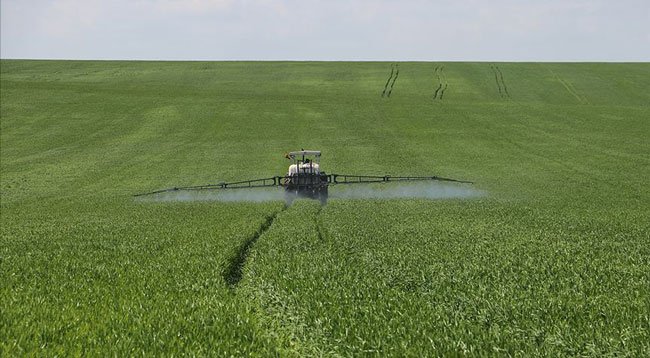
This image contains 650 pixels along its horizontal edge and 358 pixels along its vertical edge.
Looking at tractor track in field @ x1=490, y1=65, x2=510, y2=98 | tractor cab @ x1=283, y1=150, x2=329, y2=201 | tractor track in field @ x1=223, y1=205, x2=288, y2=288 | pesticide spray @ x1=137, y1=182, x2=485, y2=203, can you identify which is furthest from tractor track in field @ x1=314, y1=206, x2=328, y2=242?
tractor track in field @ x1=490, y1=65, x2=510, y2=98

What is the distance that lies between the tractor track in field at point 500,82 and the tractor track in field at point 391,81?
1883cm

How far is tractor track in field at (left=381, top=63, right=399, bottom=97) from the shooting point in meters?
95.7

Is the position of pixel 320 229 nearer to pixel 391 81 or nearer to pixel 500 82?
pixel 391 81

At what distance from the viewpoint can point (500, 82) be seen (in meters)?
105

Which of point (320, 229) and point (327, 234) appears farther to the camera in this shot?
point (320, 229)

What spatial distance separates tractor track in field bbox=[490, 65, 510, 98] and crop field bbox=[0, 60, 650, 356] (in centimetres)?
Result: 921

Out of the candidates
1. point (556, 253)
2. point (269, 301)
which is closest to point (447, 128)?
point (556, 253)

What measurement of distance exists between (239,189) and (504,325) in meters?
34.9

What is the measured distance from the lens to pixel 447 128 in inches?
2825

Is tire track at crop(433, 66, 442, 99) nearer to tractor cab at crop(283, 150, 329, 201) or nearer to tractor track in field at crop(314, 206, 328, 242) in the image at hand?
tractor cab at crop(283, 150, 329, 201)

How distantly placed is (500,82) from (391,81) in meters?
20.4

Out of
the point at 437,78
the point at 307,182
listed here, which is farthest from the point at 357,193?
the point at 437,78

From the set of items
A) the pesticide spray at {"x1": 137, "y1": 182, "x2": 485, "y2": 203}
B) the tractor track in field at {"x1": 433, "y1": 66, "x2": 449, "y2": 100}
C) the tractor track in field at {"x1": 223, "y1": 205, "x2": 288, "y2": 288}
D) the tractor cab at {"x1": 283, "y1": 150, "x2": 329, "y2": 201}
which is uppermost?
the tractor track in field at {"x1": 433, "y1": 66, "x2": 449, "y2": 100}

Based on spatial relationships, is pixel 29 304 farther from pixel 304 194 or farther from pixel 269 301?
pixel 304 194
